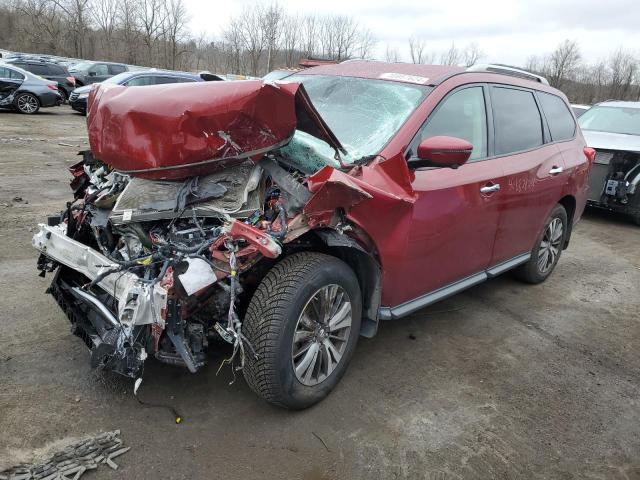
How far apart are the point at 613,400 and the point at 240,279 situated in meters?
2.60

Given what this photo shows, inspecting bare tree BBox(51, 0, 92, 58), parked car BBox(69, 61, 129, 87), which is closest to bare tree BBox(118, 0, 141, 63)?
bare tree BBox(51, 0, 92, 58)

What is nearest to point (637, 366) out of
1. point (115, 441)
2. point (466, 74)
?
point (466, 74)

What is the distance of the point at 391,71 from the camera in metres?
3.77

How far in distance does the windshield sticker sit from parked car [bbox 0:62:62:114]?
52.6 feet

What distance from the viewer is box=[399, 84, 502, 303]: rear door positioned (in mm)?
3129

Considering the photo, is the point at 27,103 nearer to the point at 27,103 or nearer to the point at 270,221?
the point at 27,103

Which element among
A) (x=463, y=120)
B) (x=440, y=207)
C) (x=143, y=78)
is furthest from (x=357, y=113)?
(x=143, y=78)

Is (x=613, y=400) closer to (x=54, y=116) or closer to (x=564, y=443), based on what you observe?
(x=564, y=443)

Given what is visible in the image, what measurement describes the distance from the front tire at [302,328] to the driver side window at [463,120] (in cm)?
107

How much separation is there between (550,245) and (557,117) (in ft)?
4.20

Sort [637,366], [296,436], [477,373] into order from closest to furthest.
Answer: [296,436]
[477,373]
[637,366]

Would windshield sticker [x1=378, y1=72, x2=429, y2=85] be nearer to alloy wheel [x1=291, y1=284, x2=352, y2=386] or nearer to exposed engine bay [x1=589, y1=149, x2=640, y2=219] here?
alloy wheel [x1=291, y1=284, x2=352, y2=386]

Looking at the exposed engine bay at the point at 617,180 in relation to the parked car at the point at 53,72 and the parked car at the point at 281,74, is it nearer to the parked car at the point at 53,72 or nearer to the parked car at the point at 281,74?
the parked car at the point at 281,74

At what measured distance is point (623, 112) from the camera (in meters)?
9.35
